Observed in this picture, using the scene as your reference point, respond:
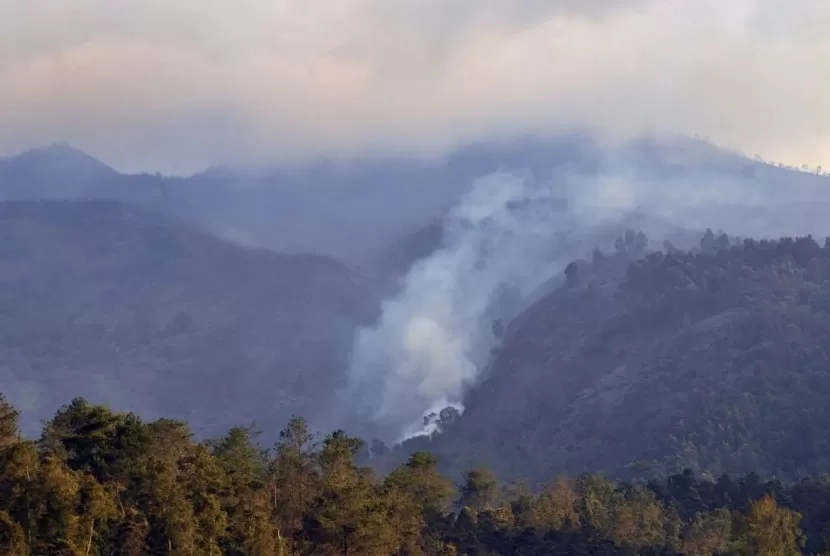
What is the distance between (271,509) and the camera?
7956 centimetres

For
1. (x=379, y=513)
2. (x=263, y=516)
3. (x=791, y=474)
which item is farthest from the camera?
(x=791, y=474)

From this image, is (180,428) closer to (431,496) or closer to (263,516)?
(263,516)

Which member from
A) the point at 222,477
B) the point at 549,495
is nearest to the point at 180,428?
the point at 222,477

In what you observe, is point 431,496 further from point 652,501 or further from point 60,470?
point 60,470

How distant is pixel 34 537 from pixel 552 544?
53279 mm

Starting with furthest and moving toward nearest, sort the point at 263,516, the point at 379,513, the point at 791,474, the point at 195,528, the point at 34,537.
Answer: the point at 791,474 < the point at 379,513 < the point at 263,516 < the point at 195,528 < the point at 34,537

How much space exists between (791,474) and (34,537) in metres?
160

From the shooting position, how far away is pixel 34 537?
200 ft

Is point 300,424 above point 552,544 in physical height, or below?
above

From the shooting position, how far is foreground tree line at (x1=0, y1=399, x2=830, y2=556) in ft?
204

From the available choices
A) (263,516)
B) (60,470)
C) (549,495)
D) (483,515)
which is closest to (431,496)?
(483,515)

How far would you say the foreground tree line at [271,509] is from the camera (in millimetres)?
62062

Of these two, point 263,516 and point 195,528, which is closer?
point 195,528

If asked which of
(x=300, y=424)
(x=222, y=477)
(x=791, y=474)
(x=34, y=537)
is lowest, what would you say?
(x=34, y=537)
